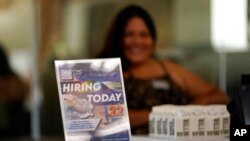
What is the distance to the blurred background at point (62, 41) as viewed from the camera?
6.58m

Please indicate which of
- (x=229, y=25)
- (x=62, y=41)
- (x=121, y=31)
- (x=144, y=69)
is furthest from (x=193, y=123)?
(x=62, y=41)

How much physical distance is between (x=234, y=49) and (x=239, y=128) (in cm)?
432

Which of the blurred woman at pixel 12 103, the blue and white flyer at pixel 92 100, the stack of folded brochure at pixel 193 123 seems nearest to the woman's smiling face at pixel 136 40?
the stack of folded brochure at pixel 193 123

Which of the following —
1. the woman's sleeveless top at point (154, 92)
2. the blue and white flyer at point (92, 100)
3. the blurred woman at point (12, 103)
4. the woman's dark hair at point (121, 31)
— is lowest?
the blurred woman at point (12, 103)

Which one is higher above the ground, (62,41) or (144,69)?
(62,41)

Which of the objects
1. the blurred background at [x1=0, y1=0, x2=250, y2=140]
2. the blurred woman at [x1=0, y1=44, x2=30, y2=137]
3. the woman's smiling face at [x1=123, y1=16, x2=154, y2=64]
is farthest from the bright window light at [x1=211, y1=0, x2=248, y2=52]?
the blurred woman at [x1=0, y1=44, x2=30, y2=137]

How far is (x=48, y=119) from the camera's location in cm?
737

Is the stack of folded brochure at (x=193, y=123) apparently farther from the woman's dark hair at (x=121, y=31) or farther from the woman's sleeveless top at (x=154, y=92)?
the woman's dark hair at (x=121, y=31)

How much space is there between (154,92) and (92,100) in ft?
7.03

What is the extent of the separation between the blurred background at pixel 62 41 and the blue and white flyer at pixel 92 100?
3.83 m

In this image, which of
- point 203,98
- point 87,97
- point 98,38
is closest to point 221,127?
point 87,97

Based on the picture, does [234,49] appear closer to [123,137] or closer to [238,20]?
[238,20]

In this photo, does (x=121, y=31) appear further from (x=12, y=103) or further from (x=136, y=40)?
(x=12, y=103)

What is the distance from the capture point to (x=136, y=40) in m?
4.80
